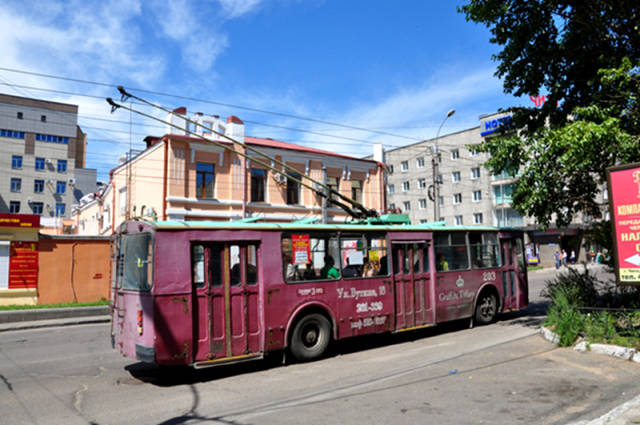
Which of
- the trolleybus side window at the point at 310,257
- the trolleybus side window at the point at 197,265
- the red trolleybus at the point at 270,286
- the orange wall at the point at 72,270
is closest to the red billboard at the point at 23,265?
the orange wall at the point at 72,270

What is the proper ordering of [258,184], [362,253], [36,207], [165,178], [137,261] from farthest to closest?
[36,207], [258,184], [165,178], [362,253], [137,261]

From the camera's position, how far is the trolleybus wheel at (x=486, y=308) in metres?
12.7

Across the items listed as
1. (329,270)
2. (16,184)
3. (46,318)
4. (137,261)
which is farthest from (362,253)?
(16,184)

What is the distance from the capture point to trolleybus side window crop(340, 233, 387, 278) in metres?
10.0

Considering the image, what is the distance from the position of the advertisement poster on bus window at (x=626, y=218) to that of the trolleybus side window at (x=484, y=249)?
4584 millimetres

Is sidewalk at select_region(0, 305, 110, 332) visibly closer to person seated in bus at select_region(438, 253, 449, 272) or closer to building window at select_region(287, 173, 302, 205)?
building window at select_region(287, 173, 302, 205)

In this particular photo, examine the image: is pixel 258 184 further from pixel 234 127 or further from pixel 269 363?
pixel 269 363

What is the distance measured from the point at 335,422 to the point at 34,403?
171 inches

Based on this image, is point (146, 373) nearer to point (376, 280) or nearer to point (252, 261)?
point (252, 261)

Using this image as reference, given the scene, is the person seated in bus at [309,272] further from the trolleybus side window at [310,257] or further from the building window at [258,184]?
the building window at [258,184]

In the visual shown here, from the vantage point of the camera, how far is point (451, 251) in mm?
12039

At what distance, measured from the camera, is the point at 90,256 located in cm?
2078

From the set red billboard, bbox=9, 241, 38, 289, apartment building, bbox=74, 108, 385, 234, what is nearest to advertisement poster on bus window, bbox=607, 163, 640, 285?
apartment building, bbox=74, 108, 385, 234

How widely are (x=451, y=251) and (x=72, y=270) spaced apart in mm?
16101
